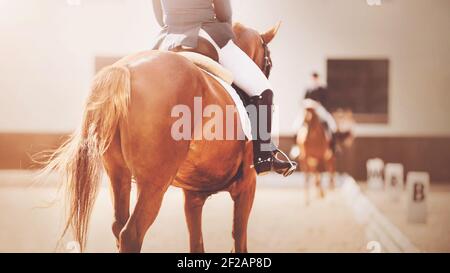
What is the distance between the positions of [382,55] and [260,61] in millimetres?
4640

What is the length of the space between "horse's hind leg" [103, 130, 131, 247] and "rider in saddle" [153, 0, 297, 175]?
56cm

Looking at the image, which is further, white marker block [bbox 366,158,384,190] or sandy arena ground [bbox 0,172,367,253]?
white marker block [bbox 366,158,384,190]

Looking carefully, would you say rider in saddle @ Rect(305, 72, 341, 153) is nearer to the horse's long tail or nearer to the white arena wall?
the white arena wall

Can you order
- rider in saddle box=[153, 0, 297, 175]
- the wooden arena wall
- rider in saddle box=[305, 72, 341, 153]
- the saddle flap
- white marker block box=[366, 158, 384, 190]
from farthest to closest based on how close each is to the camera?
the wooden arena wall → white marker block box=[366, 158, 384, 190] → rider in saddle box=[305, 72, 341, 153] → rider in saddle box=[153, 0, 297, 175] → the saddle flap

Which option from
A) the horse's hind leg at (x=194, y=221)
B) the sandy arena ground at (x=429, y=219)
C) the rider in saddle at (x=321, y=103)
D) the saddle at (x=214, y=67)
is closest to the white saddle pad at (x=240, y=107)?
the saddle at (x=214, y=67)

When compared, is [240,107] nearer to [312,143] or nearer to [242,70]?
[242,70]

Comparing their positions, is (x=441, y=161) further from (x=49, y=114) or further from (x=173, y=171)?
(x=173, y=171)

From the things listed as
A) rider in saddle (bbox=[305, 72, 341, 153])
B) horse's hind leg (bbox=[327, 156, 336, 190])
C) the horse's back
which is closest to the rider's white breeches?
the horse's back

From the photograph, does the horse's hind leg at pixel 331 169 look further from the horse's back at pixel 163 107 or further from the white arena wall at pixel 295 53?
the horse's back at pixel 163 107

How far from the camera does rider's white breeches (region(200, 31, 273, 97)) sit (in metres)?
2.32

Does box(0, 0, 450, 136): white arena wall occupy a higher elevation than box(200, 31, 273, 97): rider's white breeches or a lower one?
higher

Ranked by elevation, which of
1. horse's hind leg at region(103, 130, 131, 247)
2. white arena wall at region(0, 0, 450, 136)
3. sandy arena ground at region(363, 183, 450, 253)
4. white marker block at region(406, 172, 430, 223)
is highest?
white arena wall at region(0, 0, 450, 136)

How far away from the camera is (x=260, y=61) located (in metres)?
2.77

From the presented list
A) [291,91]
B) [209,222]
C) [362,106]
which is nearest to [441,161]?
[362,106]
